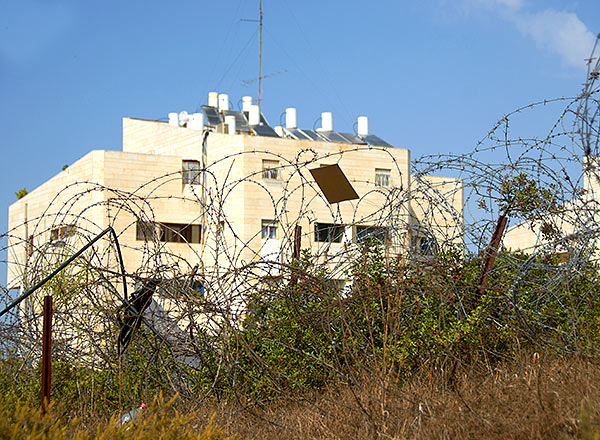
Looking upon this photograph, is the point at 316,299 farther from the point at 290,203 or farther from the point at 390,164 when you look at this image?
the point at 390,164

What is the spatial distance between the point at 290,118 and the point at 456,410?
3574 centimetres

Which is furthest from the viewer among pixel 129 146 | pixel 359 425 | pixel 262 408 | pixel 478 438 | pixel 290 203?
pixel 129 146

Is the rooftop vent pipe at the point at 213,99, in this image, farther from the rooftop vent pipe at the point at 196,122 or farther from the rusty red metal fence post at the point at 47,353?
the rusty red metal fence post at the point at 47,353

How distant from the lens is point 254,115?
3784cm

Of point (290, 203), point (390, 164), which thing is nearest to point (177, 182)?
point (290, 203)

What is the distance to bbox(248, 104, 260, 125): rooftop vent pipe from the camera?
3772 cm

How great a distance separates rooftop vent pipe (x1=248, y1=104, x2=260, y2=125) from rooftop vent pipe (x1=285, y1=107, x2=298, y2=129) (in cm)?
214

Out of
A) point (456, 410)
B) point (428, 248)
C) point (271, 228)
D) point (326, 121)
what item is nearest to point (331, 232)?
point (428, 248)

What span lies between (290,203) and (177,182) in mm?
5443

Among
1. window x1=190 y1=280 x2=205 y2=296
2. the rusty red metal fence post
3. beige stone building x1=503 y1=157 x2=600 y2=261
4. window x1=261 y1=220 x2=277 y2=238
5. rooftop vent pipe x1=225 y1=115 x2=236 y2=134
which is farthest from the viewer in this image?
rooftop vent pipe x1=225 y1=115 x2=236 y2=134

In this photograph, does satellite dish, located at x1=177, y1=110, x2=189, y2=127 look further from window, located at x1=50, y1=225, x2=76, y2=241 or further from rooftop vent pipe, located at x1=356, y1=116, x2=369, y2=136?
window, located at x1=50, y1=225, x2=76, y2=241

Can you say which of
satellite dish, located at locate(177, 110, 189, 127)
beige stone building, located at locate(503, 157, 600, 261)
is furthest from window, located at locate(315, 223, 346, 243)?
satellite dish, located at locate(177, 110, 189, 127)

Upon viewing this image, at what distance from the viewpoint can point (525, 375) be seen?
17.1ft

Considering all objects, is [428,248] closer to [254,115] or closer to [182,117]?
[254,115]
